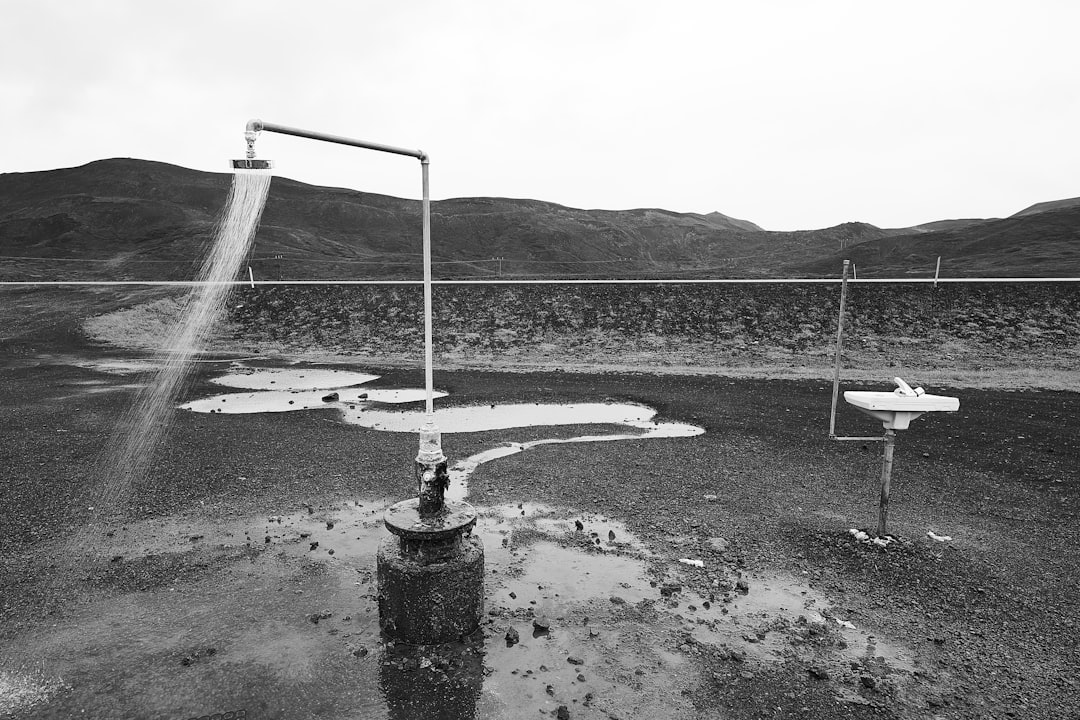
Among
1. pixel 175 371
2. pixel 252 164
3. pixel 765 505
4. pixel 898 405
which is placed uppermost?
pixel 252 164

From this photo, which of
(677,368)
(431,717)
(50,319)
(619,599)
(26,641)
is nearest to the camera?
(431,717)

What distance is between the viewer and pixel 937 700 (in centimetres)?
543

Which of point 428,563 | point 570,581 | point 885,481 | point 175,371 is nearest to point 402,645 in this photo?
point 428,563

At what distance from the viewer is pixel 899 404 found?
314 inches

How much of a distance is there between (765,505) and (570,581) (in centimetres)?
393

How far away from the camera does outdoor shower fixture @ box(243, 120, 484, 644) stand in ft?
20.5

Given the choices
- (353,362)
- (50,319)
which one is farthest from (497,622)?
(50,319)

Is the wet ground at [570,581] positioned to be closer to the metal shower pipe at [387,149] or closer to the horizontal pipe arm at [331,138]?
the metal shower pipe at [387,149]

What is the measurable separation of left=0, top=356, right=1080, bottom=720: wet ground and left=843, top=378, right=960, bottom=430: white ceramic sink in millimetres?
1739

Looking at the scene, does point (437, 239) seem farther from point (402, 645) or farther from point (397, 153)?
point (402, 645)

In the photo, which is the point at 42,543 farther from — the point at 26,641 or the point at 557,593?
the point at 557,593

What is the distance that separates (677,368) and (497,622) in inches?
767

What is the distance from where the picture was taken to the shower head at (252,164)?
17.9 ft

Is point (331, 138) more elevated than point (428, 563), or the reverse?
point (331, 138)
